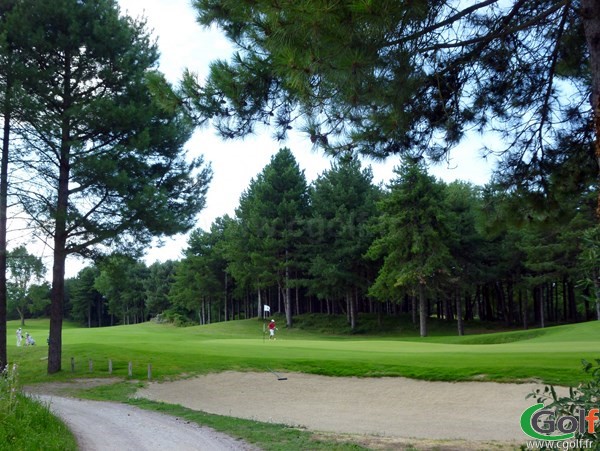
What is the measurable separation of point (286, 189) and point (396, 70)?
155ft

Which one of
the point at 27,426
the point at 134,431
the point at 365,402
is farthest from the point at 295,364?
the point at 27,426

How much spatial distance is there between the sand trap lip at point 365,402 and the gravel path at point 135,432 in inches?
86.3

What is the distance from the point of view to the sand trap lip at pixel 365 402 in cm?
1148

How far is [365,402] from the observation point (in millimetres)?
14695

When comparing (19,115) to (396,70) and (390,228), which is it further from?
(390,228)

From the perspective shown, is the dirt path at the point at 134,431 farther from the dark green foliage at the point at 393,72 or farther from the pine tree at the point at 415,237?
the pine tree at the point at 415,237

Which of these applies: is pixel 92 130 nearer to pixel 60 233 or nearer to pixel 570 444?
pixel 60 233

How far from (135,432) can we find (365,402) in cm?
683

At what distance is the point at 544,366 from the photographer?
621 inches

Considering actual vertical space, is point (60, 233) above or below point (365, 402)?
above

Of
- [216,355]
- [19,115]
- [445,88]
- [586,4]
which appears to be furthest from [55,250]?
[586,4]

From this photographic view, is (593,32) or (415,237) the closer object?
(593,32)

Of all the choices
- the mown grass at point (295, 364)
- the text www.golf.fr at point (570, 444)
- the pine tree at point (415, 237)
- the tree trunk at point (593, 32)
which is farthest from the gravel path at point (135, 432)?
the pine tree at point (415, 237)

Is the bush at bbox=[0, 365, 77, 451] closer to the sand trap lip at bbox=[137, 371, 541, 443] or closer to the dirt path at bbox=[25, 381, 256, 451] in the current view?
the dirt path at bbox=[25, 381, 256, 451]
